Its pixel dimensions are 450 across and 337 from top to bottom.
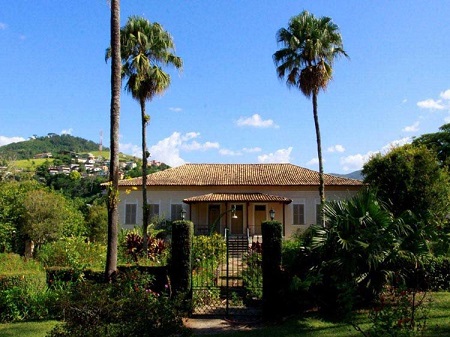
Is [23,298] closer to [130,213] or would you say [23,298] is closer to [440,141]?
[130,213]

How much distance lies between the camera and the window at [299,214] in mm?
27141

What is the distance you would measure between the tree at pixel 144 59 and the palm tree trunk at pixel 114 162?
29.0ft

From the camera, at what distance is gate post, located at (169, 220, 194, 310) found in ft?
33.4

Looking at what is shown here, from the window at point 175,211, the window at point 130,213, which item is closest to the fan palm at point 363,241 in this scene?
the window at point 175,211

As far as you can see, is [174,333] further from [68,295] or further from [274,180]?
[274,180]

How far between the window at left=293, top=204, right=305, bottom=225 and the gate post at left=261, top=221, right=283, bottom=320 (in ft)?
57.0

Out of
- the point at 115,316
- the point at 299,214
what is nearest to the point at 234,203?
the point at 299,214

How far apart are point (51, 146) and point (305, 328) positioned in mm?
130604

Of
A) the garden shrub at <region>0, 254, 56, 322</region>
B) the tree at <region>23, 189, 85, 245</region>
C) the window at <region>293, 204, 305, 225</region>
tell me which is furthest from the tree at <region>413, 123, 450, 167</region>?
the garden shrub at <region>0, 254, 56, 322</region>

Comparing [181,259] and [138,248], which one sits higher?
[181,259]

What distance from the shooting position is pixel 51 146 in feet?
416

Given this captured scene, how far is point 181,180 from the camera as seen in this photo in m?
27.9

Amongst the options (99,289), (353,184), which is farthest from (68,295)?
(353,184)

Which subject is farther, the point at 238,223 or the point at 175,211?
the point at 238,223
